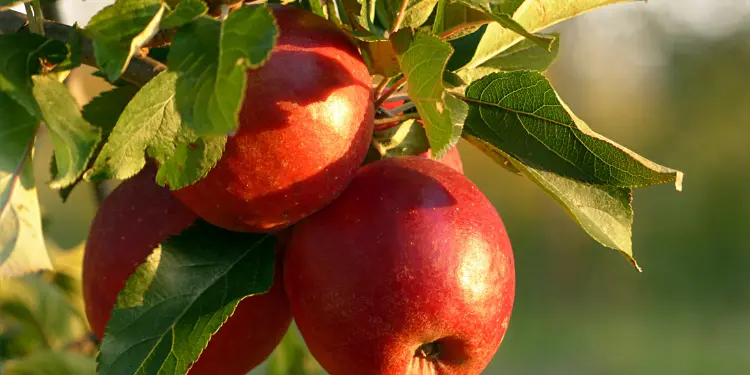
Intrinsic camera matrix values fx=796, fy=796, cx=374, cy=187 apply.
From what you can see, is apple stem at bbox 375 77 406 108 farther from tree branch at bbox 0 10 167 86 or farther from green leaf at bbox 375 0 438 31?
tree branch at bbox 0 10 167 86

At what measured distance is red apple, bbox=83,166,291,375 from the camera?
0.67m

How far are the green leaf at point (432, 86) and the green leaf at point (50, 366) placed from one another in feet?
Result: 2.35

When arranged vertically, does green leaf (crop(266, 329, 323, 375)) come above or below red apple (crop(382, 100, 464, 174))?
below

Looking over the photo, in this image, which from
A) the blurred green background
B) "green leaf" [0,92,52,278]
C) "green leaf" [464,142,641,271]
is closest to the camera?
"green leaf" [0,92,52,278]

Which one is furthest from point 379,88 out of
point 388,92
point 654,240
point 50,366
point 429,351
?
point 654,240

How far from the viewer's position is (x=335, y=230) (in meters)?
0.62

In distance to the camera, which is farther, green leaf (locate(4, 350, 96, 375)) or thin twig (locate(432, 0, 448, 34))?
green leaf (locate(4, 350, 96, 375))

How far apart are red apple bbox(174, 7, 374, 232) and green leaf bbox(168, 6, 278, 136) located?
0.22 ft

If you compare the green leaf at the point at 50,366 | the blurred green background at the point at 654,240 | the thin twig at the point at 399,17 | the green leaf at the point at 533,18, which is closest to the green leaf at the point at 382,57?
the thin twig at the point at 399,17

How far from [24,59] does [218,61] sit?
0.54ft

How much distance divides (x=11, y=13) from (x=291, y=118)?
8.9 inches

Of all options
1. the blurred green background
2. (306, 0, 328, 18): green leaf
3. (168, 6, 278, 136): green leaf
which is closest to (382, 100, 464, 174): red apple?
(306, 0, 328, 18): green leaf

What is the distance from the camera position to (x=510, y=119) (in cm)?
65

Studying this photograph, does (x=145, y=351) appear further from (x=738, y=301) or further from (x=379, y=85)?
(x=738, y=301)
